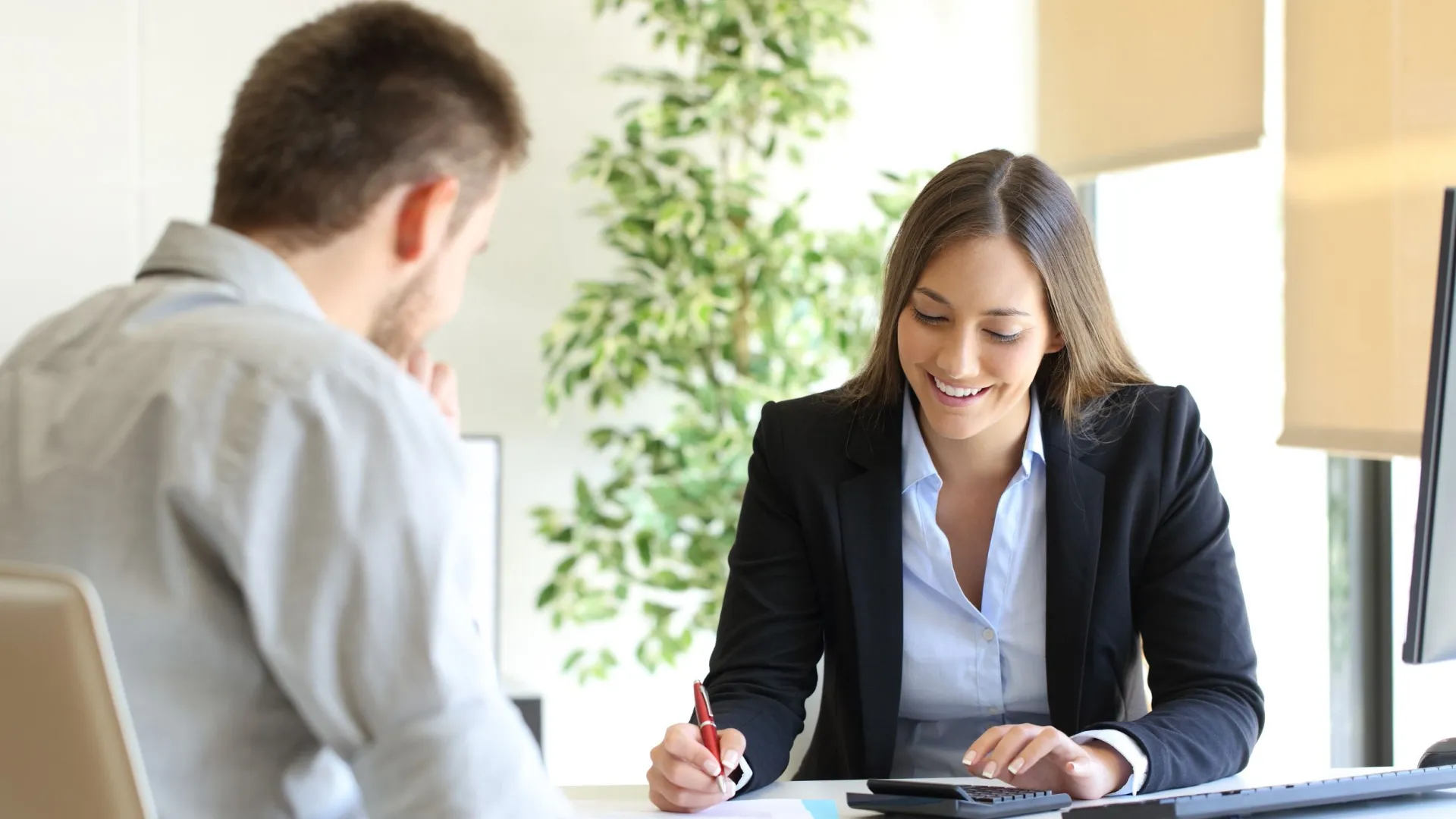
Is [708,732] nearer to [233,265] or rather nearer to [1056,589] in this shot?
[1056,589]

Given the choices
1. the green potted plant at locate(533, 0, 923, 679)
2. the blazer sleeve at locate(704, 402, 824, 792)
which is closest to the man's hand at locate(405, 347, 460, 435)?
the blazer sleeve at locate(704, 402, 824, 792)

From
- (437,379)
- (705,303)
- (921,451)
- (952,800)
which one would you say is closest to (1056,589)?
(921,451)

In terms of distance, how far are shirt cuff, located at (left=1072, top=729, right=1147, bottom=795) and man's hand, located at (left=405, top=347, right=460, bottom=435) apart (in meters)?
A: 0.75

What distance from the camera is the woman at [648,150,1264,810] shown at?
5.71 ft

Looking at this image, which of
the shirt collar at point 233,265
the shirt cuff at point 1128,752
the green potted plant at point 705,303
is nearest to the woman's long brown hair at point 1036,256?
the shirt cuff at point 1128,752

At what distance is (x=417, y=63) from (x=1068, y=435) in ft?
3.67

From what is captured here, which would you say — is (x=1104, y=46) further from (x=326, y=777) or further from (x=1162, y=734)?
(x=326, y=777)

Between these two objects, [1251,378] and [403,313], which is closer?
[403,313]

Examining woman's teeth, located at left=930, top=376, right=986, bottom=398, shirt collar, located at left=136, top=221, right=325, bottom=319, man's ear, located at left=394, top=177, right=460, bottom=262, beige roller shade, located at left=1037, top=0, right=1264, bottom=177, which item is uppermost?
beige roller shade, located at left=1037, top=0, right=1264, bottom=177

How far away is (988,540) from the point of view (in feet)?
6.01

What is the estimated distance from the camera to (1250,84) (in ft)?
8.96

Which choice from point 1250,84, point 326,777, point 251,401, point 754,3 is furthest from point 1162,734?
point 754,3

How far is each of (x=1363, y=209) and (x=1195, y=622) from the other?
1.10 meters

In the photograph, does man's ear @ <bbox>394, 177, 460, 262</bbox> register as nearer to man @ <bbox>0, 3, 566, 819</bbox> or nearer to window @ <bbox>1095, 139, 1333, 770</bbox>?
man @ <bbox>0, 3, 566, 819</bbox>
